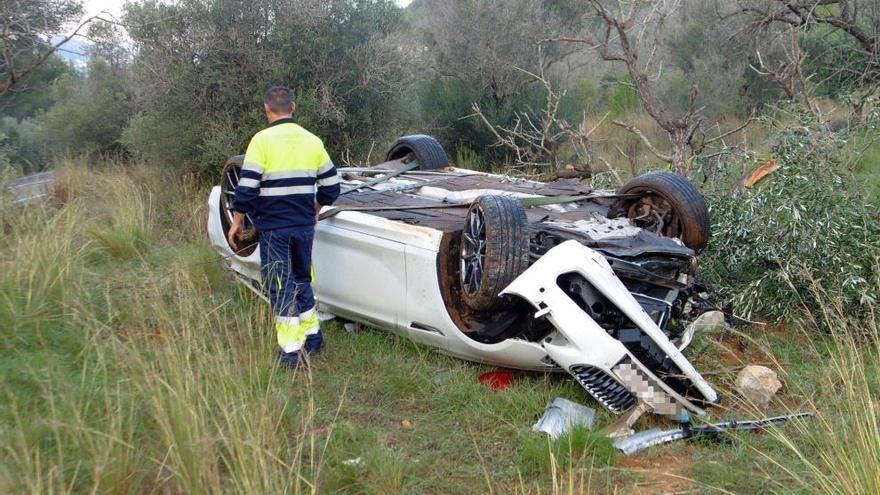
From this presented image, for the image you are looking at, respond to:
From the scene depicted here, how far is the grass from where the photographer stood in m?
2.96

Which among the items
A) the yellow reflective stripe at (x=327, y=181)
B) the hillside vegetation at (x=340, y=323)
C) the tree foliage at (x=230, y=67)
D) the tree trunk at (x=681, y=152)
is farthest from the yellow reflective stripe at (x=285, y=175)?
the tree foliage at (x=230, y=67)

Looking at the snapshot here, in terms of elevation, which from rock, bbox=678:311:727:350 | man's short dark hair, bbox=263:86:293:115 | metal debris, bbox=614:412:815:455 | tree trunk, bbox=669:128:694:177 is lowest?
→ metal debris, bbox=614:412:815:455

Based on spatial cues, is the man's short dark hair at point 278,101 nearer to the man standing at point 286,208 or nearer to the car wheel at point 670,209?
the man standing at point 286,208

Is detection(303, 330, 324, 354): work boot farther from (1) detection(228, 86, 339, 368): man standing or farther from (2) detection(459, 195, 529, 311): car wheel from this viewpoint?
(2) detection(459, 195, 529, 311): car wheel

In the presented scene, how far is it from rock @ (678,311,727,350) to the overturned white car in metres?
0.14

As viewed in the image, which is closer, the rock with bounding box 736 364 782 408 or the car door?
the rock with bounding box 736 364 782 408

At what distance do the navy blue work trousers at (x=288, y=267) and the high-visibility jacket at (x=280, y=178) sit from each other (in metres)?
0.07

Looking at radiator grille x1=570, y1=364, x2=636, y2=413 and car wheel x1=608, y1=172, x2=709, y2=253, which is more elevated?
car wheel x1=608, y1=172, x2=709, y2=253

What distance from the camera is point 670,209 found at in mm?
5441

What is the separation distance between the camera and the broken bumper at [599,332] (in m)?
4.16

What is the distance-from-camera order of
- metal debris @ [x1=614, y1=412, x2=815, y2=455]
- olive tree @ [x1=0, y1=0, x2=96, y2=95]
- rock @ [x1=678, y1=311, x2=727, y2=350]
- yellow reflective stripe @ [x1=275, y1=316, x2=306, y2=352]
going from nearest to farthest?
metal debris @ [x1=614, y1=412, x2=815, y2=455]
rock @ [x1=678, y1=311, x2=727, y2=350]
yellow reflective stripe @ [x1=275, y1=316, x2=306, y2=352]
olive tree @ [x1=0, y1=0, x2=96, y2=95]

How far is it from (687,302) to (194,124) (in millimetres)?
7271

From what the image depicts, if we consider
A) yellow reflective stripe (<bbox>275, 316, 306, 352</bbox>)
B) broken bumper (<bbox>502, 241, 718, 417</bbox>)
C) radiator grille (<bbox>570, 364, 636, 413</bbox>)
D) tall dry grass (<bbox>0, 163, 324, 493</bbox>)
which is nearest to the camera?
tall dry grass (<bbox>0, 163, 324, 493</bbox>)

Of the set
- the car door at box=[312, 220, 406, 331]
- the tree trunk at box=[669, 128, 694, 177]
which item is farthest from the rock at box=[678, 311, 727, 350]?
the tree trunk at box=[669, 128, 694, 177]
